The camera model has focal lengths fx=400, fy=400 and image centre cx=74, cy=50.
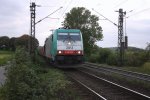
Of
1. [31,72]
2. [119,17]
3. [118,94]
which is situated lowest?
[118,94]

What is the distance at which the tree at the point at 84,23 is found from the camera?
285ft

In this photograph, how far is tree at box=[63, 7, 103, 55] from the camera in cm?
8675

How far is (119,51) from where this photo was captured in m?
44.4

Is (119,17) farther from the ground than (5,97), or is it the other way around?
(119,17)

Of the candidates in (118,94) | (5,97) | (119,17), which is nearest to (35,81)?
(5,97)

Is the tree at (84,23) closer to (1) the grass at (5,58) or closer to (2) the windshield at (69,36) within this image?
(1) the grass at (5,58)

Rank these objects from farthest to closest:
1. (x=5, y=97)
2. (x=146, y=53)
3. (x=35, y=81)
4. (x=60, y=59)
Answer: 1. (x=146, y=53)
2. (x=60, y=59)
3. (x=35, y=81)
4. (x=5, y=97)

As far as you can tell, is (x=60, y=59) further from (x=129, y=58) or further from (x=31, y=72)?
(x=31, y=72)

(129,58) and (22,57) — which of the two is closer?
(22,57)

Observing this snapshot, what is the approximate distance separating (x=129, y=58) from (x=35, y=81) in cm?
3061

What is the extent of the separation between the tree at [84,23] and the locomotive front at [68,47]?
50.9m

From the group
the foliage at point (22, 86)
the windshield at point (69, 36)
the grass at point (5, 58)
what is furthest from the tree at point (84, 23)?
the foliage at point (22, 86)

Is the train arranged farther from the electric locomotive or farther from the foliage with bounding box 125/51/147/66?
the foliage with bounding box 125/51/147/66

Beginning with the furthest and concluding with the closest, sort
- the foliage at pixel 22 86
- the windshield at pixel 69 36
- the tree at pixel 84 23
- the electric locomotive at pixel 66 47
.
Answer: the tree at pixel 84 23 < the windshield at pixel 69 36 < the electric locomotive at pixel 66 47 < the foliage at pixel 22 86
